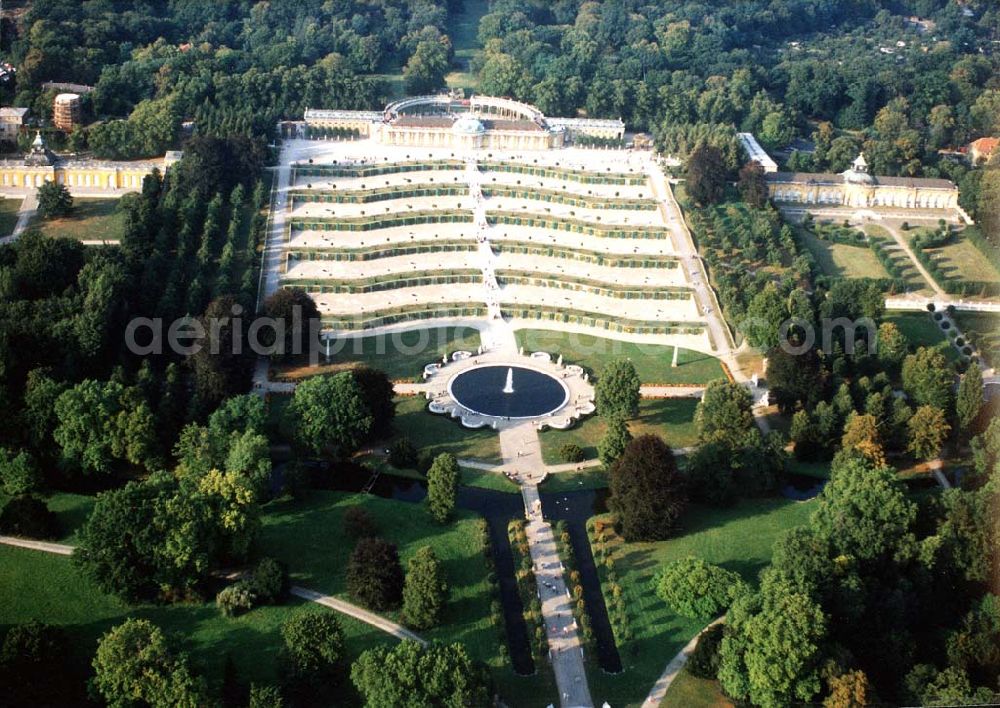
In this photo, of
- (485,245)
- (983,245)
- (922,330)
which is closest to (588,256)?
(485,245)

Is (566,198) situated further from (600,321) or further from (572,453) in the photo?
(572,453)

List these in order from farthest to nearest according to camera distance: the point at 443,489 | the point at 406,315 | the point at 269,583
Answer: the point at 406,315 < the point at 443,489 < the point at 269,583

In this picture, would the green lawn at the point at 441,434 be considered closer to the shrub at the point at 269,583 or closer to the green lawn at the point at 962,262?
the shrub at the point at 269,583

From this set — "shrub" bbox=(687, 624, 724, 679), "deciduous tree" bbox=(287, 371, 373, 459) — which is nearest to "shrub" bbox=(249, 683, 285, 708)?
"shrub" bbox=(687, 624, 724, 679)

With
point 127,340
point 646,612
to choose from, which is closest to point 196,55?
point 127,340

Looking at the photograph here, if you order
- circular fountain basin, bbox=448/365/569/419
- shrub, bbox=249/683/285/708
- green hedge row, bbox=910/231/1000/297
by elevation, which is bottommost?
circular fountain basin, bbox=448/365/569/419

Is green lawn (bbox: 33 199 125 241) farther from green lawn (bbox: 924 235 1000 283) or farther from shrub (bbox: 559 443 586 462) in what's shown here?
green lawn (bbox: 924 235 1000 283)
